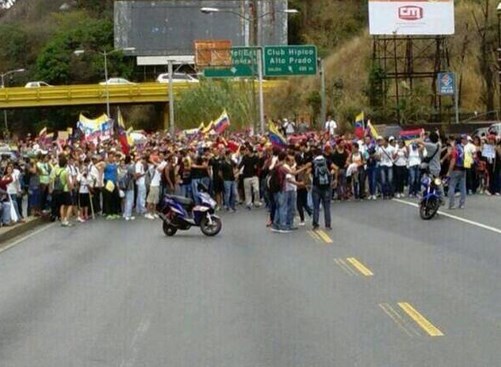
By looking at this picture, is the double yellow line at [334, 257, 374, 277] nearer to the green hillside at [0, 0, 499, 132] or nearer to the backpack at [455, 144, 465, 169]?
the backpack at [455, 144, 465, 169]

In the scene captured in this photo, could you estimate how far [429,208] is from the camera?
68.4 feet

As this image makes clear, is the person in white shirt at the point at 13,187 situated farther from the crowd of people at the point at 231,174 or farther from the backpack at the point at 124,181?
the backpack at the point at 124,181

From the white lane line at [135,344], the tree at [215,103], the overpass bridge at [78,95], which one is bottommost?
the white lane line at [135,344]

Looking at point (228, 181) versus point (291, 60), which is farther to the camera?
point (291, 60)

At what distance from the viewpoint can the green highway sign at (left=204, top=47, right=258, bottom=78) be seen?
4634 centimetres

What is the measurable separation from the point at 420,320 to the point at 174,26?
96.5 m

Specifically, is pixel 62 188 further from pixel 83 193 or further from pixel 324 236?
pixel 324 236

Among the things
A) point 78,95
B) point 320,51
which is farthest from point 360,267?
point 78,95

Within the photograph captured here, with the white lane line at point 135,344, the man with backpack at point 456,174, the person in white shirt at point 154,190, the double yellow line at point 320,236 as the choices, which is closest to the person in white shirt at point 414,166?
the man with backpack at point 456,174

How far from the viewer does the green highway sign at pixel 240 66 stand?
46.3 metres

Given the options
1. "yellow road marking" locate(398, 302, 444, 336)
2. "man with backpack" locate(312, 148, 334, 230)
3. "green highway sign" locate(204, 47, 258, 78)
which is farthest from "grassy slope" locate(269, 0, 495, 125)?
"yellow road marking" locate(398, 302, 444, 336)

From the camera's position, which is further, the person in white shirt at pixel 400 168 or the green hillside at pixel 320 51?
the green hillside at pixel 320 51

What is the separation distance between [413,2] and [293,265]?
141ft

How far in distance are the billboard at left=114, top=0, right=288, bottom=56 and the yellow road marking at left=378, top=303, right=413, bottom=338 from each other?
90125 millimetres
